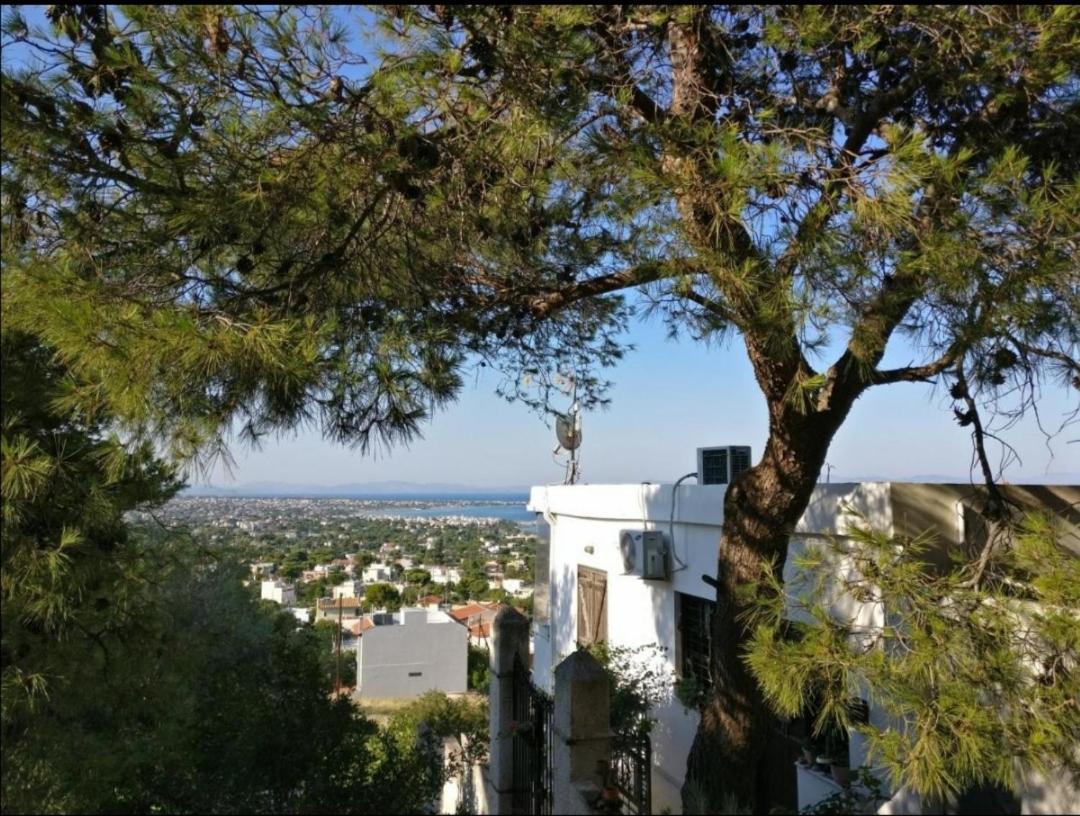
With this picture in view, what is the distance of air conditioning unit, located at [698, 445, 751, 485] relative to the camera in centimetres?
764

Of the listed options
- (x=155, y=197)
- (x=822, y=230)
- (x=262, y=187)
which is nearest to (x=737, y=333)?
(x=822, y=230)

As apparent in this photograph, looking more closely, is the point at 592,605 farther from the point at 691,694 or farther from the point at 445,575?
the point at 445,575

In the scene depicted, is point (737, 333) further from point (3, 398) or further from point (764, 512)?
point (3, 398)

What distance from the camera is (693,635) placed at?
23.9 feet

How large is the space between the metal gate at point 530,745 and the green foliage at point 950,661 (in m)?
2.26

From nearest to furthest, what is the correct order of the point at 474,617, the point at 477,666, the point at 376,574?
the point at 477,666, the point at 474,617, the point at 376,574

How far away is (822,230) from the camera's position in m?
2.97

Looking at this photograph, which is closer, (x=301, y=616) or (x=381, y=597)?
(x=301, y=616)

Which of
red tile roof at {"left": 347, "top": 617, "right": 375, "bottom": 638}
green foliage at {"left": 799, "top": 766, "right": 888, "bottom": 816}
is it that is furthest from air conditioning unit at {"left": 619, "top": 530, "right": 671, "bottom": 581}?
red tile roof at {"left": 347, "top": 617, "right": 375, "bottom": 638}

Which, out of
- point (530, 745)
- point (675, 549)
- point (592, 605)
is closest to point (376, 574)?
point (592, 605)

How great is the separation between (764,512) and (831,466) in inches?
44.2

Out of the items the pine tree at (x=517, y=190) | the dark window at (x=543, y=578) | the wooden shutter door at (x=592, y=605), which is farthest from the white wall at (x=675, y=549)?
the pine tree at (x=517, y=190)

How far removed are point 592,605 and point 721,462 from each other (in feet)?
8.60

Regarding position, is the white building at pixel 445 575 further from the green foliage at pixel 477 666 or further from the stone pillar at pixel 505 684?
the stone pillar at pixel 505 684
